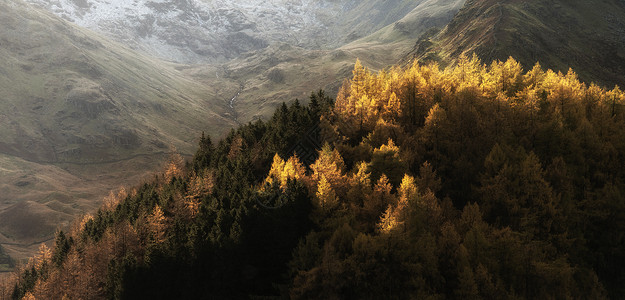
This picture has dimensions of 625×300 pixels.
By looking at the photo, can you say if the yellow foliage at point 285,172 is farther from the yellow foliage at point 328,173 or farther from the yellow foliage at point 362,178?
the yellow foliage at point 362,178

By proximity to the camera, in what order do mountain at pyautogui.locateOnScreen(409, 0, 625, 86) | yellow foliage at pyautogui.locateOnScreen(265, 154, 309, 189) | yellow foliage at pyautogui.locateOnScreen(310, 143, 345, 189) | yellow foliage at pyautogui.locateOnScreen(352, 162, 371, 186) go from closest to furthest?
yellow foliage at pyautogui.locateOnScreen(265, 154, 309, 189) → yellow foliage at pyautogui.locateOnScreen(352, 162, 371, 186) → yellow foliage at pyautogui.locateOnScreen(310, 143, 345, 189) → mountain at pyautogui.locateOnScreen(409, 0, 625, 86)

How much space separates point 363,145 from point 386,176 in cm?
1126

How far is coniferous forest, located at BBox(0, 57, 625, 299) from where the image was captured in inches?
2057

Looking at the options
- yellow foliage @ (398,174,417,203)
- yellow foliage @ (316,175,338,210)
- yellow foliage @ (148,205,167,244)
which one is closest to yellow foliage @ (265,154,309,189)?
yellow foliage @ (316,175,338,210)

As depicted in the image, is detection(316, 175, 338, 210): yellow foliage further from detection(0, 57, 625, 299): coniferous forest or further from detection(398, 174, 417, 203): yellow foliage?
detection(398, 174, 417, 203): yellow foliage

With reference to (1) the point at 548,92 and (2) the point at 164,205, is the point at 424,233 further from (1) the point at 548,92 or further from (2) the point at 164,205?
(1) the point at 548,92

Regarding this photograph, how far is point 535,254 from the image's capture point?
5506 centimetres

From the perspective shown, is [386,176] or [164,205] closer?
[386,176]

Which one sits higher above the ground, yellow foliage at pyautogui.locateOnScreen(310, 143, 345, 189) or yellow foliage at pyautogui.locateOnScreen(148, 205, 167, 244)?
yellow foliage at pyautogui.locateOnScreen(310, 143, 345, 189)

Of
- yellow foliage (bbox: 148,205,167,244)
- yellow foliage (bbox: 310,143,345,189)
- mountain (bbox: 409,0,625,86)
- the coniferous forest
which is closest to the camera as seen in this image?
the coniferous forest

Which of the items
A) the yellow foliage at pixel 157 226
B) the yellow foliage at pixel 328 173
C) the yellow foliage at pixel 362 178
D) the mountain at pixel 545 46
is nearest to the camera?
the yellow foliage at pixel 362 178

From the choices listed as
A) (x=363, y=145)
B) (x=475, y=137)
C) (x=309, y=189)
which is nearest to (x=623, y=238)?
(x=475, y=137)

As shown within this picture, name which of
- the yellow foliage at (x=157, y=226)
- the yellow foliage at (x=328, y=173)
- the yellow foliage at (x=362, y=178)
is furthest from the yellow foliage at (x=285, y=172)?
the yellow foliage at (x=157, y=226)

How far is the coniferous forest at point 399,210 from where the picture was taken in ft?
171
